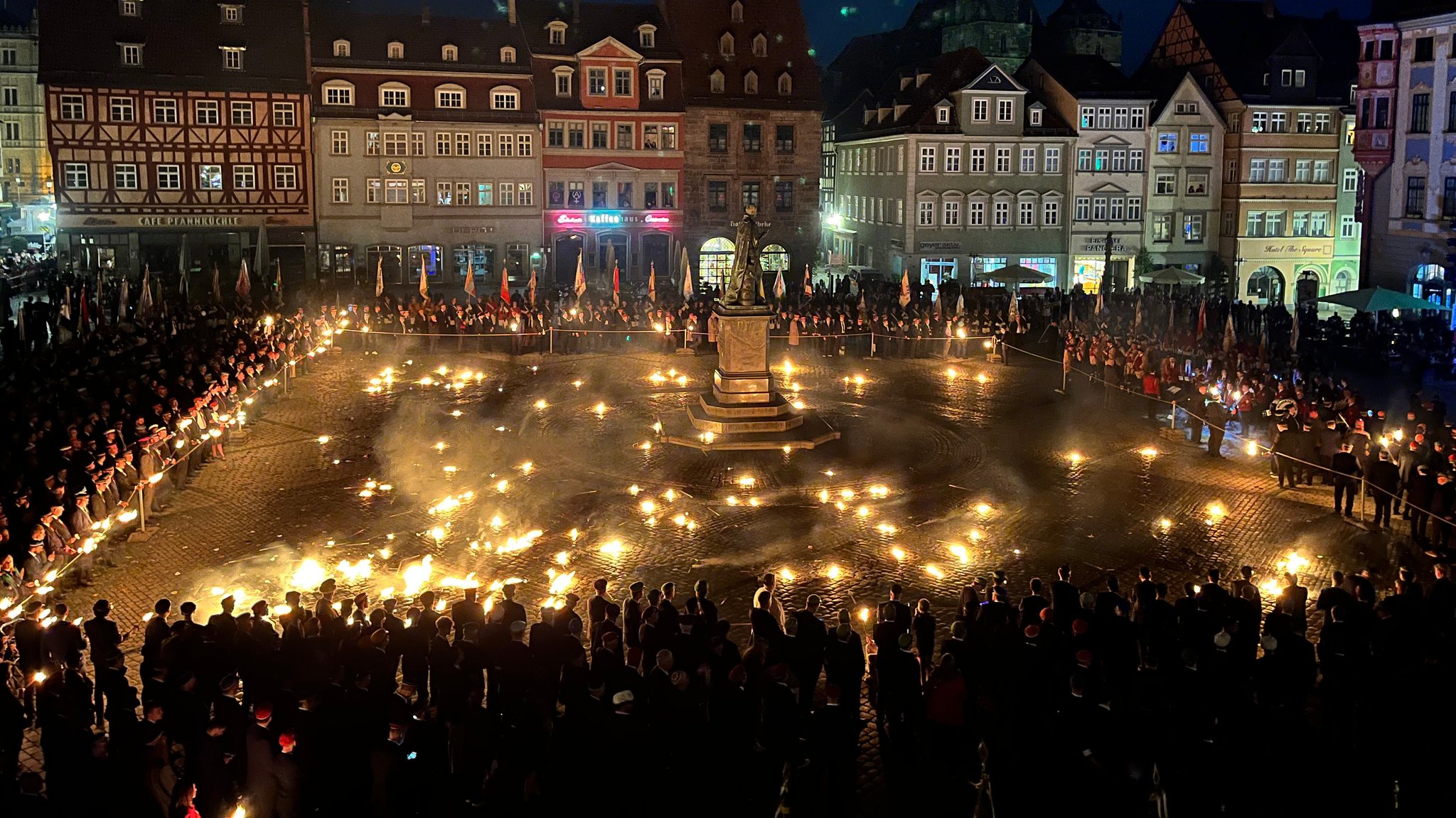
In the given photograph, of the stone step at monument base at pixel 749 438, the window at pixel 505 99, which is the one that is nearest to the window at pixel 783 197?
the window at pixel 505 99

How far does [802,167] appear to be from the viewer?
62562mm

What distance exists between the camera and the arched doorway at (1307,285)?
192 feet

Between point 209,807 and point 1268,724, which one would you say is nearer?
point 209,807

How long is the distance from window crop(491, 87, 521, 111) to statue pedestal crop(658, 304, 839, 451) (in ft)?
116

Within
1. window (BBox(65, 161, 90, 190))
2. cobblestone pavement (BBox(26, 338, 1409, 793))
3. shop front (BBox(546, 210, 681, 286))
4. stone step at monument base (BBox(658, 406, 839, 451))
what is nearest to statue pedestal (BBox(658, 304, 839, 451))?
stone step at monument base (BBox(658, 406, 839, 451))

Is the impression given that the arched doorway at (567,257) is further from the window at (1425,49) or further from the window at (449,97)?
the window at (1425,49)

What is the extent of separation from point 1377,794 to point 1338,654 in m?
1.46

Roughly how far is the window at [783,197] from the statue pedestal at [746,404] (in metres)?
36.9

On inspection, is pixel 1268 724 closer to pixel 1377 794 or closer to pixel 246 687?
pixel 1377 794

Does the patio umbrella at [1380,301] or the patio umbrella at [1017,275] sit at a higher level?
the patio umbrella at [1017,275]

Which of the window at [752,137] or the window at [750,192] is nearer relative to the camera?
the window at [752,137]

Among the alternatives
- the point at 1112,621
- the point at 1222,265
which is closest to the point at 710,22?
the point at 1222,265

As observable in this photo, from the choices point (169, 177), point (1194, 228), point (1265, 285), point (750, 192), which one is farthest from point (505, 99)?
point (1265, 285)

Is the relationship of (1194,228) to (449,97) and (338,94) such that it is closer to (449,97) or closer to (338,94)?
(449,97)
